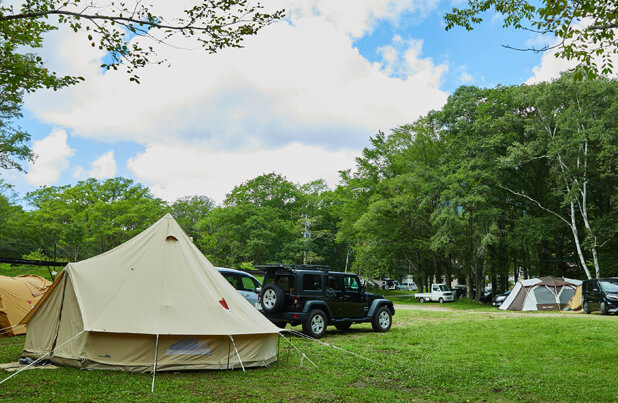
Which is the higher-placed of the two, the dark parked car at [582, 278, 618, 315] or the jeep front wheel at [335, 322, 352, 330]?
the dark parked car at [582, 278, 618, 315]

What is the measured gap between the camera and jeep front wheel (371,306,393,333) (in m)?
14.5

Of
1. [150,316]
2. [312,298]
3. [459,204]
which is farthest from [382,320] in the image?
[459,204]

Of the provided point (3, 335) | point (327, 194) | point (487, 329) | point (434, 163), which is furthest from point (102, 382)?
point (327, 194)

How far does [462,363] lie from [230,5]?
27.0ft

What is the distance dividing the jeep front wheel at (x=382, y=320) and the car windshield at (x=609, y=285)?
11962 millimetres

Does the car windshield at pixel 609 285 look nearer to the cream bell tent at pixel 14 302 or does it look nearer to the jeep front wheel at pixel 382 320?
the jeep front wheel at pixel 382 320

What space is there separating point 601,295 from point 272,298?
16.1 meters

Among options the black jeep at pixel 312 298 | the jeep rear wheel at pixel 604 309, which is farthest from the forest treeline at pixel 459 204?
the black jeep at pixel 312 298

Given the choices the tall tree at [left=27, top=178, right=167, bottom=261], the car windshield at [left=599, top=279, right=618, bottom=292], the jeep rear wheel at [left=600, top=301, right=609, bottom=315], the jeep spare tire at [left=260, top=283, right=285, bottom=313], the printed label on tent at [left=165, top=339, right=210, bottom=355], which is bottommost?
the printed label on tent at [left=165, top=339, right=210, bottom=355]

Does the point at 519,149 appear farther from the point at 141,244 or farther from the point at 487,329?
the point at 141,244

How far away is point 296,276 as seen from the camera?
12.8 m

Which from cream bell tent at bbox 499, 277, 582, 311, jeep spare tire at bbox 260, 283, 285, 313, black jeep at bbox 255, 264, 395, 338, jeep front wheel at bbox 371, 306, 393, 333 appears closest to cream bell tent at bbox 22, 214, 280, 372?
jeep spare tire at bbox 260, 283, 285, 313

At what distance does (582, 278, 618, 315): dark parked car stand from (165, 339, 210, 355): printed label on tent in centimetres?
1904

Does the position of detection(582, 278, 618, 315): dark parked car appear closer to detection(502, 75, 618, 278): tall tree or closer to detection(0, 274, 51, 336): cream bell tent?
detection(502, 75, 618, 278): tall tree
